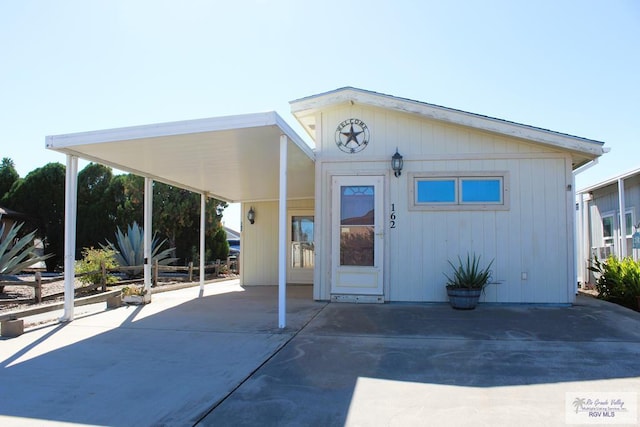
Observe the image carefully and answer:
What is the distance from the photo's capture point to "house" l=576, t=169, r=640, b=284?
9.46 metres

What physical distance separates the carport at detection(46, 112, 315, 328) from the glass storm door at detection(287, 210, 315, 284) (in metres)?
2.50

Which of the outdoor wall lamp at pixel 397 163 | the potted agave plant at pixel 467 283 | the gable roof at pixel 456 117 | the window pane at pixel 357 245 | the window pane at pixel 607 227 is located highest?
the gable roof at pixel 456 117

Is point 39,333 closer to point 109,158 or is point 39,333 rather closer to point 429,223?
point 109,158

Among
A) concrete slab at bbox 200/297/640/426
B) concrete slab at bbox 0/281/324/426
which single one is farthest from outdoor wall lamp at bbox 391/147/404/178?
concrete slab at bbox 0/281/324/426

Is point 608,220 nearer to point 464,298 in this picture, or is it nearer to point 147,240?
point 464,298

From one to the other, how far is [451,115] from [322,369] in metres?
4.92

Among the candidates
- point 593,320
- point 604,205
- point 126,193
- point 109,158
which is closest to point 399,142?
point 593,320

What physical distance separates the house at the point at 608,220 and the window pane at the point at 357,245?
5.83m

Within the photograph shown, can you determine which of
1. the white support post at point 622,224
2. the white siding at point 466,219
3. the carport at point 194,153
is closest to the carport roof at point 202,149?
the carport at point 194,153

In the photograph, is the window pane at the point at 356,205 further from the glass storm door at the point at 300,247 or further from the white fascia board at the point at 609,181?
the white fascia board at the point at 609,181

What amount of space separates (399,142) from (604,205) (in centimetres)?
689

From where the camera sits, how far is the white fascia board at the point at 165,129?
5273mm

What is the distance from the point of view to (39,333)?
18.0 feet

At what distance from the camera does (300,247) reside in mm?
11266
